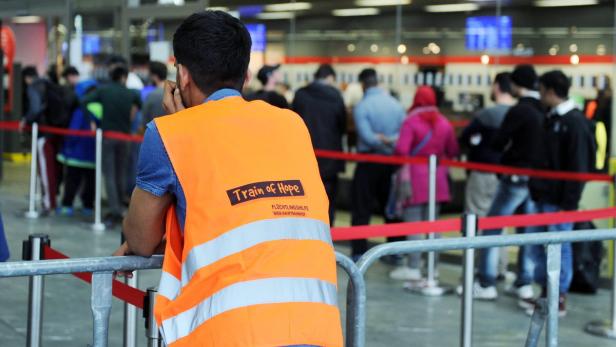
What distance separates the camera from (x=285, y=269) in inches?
112

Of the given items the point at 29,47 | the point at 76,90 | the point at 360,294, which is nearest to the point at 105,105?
the point at 76,90

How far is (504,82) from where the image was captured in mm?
9094

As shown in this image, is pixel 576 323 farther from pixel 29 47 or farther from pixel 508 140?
pixel 29 47

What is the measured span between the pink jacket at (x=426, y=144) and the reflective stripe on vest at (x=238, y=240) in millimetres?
6791

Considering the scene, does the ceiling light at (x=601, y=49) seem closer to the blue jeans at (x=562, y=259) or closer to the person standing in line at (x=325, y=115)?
the blue jeans at (x=562, y=259)

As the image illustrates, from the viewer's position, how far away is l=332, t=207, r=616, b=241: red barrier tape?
4.96 metres

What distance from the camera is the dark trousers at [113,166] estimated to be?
1231 centimetres

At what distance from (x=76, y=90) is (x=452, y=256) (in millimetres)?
5162

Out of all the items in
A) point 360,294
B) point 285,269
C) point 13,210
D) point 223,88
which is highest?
point 223,88

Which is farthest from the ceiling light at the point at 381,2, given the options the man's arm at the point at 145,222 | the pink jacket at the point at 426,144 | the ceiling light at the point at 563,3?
the man's arm at the point at 145,222

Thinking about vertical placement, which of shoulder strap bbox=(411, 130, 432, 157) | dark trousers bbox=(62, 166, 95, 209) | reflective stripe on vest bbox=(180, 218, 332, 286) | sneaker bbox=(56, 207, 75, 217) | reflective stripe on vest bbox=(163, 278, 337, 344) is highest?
reflective stripe on vest bbox=(180, 218, 332, 286)

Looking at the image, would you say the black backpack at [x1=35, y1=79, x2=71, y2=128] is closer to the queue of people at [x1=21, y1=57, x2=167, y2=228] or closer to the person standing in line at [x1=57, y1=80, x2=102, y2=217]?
the queue of people at [x1=21, y1=57, x2=167, y2=228]

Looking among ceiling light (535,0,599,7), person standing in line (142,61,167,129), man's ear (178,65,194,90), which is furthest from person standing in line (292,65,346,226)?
Result: man's ear (178,65,194,90)

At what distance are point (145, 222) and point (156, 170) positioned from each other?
200 millimetres
